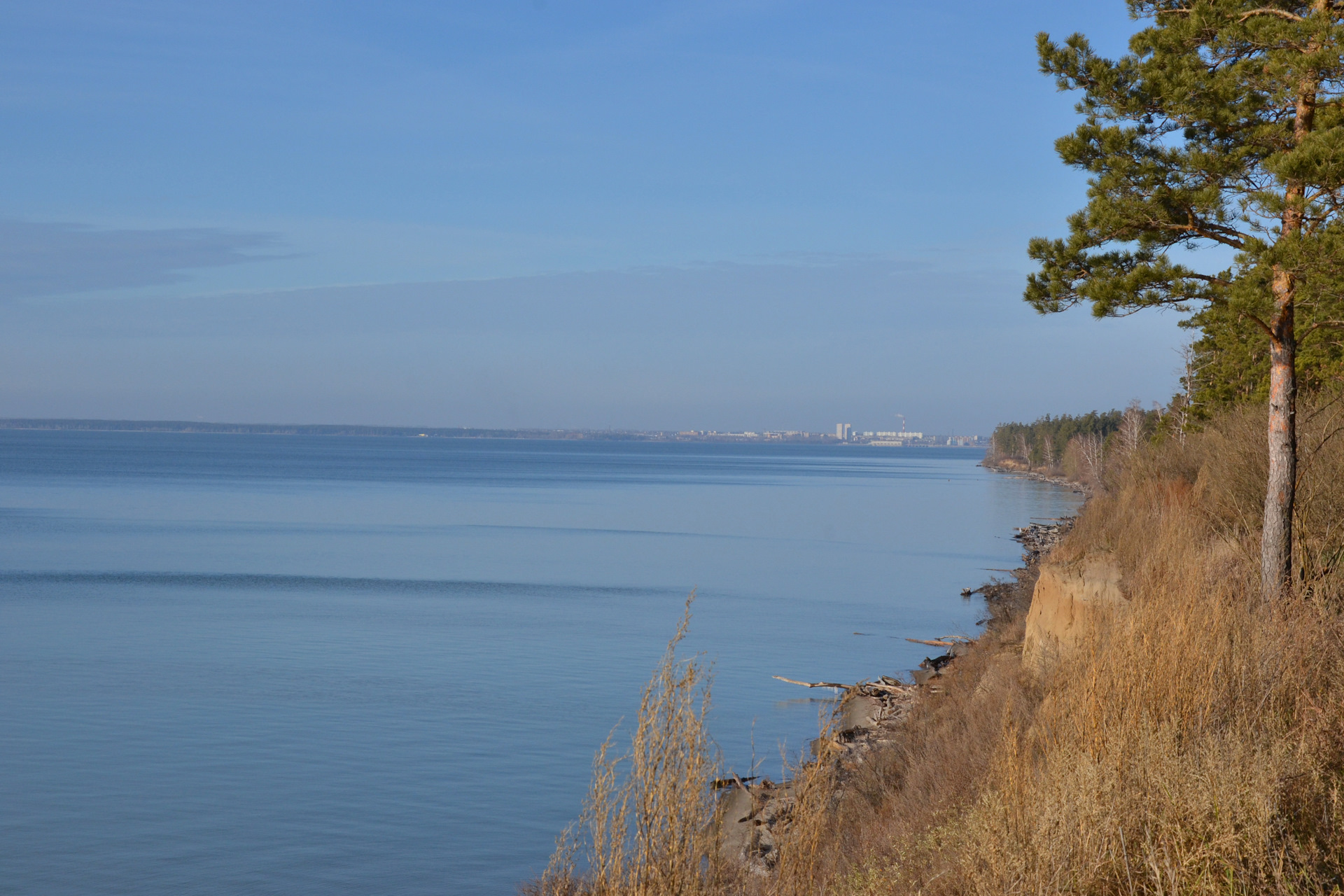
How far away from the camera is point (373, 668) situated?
2403 centimetres

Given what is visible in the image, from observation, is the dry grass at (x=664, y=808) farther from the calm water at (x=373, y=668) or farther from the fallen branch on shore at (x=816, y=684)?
the fallen branch on shore at (x=816, y=684)

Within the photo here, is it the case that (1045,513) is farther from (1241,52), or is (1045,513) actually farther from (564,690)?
(1241,52)

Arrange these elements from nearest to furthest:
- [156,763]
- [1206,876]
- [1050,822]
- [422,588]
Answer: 1. [1206,876]
2. [1050,822]
3. [156,763]
4. [422,588]

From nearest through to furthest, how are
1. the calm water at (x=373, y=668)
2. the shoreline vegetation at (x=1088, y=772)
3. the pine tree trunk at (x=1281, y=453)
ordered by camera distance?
the shoreline vegetation at (x=1088, y=772) < the pine tree trunk at (x=1281, y=453) < the calm water at (x=373, y=668)

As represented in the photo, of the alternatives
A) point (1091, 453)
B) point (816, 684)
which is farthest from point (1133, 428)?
point (816, 684)

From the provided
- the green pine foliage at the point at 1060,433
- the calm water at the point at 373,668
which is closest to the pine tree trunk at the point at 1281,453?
the calm water at the point at 373,668

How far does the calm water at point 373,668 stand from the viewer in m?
13.6

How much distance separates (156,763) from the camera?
16.8m

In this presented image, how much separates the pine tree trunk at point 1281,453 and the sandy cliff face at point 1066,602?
1462 millimetres

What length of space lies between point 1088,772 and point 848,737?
418 inches

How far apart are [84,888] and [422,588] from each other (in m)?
25.2

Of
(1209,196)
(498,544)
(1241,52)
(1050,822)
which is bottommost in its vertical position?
(498,544)

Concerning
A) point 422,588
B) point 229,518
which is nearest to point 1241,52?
point 422,588

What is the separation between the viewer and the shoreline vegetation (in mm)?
5488
